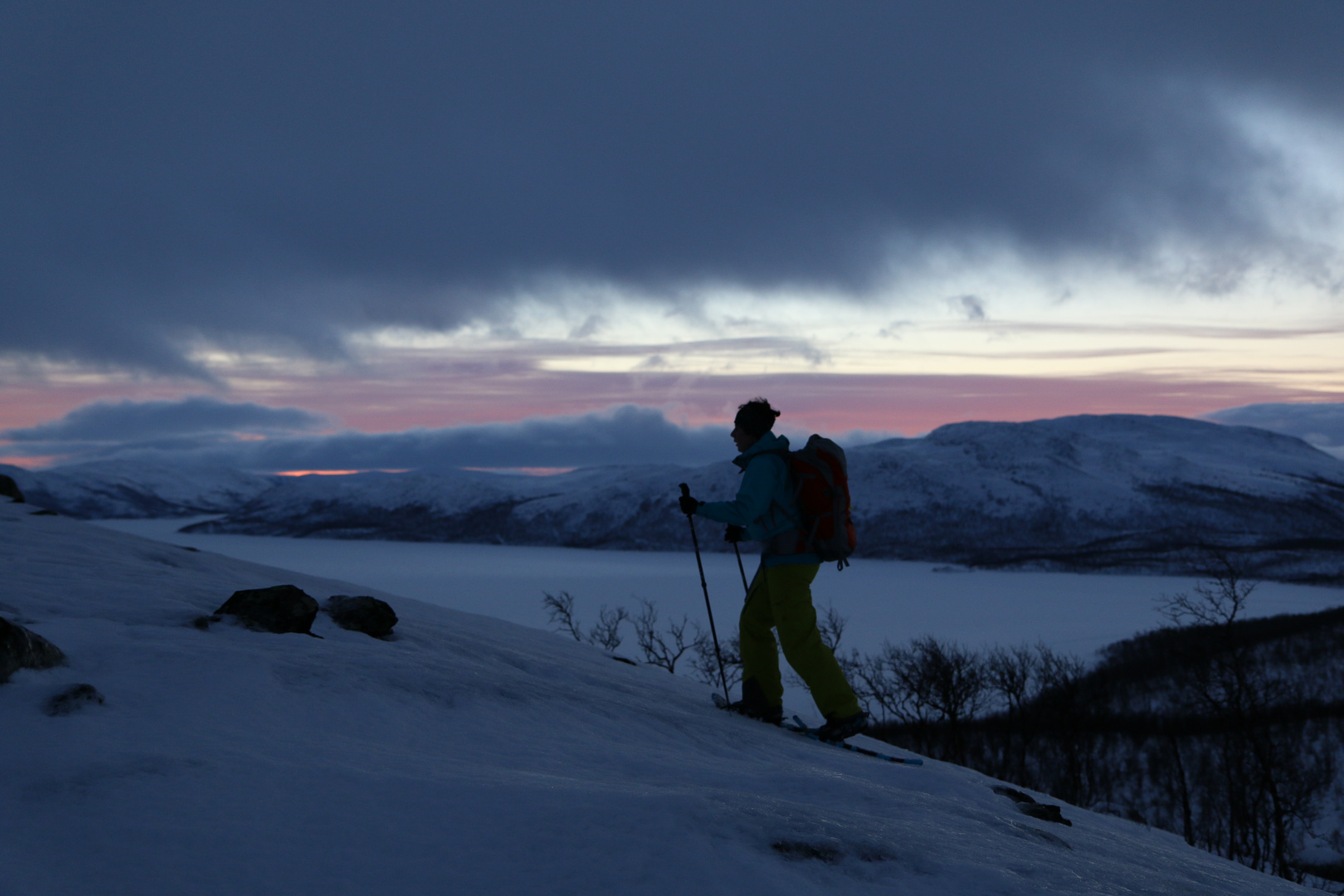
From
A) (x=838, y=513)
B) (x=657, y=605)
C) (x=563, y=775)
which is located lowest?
(x=657, y=605)

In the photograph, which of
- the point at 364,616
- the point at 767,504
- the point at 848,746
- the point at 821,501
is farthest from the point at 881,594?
the point at 364,616

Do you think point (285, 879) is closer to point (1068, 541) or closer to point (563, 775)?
point (563, 775)

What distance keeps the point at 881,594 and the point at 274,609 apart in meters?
135

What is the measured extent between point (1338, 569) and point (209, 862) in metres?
196

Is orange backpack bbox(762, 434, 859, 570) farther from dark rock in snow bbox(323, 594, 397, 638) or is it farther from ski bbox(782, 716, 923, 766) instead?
dark rock in snow bbox(323, 594, 397, 638)

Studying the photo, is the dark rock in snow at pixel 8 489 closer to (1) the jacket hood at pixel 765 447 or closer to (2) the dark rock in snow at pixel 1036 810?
(1) the jacket hood at pixel 765 447

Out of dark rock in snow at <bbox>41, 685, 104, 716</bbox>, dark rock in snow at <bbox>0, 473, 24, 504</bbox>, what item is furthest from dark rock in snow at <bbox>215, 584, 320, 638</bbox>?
dark rock in snow at <bbox>0, 473, 24, 504</bbox>

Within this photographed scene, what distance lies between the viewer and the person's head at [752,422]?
7.78 m

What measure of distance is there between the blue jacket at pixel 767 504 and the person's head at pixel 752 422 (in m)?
0.12

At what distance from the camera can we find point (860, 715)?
25.5 ft

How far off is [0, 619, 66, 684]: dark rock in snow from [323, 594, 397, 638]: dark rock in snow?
10.0ft

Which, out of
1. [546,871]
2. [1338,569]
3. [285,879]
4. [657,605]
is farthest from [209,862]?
[1338,569]

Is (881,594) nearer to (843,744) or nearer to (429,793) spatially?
(843,744)

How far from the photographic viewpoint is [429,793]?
3.92 m
